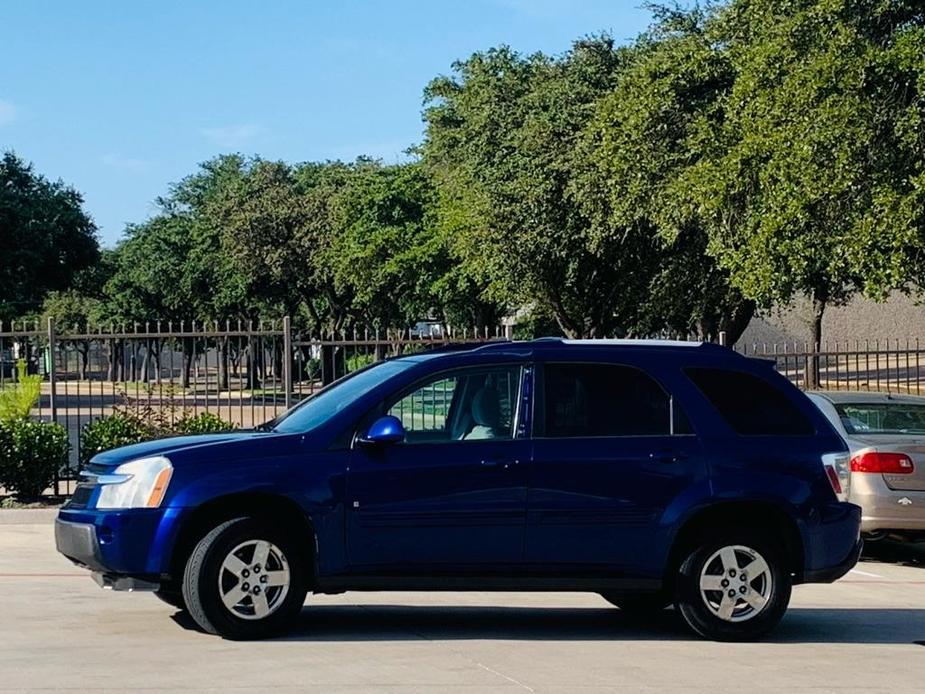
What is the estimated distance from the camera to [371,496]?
8.76 meters

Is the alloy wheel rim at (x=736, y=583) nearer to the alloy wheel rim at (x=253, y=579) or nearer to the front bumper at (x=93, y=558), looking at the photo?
the alloy wheel rim at (x=253, y=579)

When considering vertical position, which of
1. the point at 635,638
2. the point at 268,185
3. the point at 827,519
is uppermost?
the point at 268,185

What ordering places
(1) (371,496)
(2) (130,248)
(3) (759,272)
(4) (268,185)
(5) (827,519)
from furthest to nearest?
(2) (130,248), (4) (268,185), (3) (759,272), (5) (827,519), (1) (371,496)

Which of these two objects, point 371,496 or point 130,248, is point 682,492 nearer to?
point 371,496

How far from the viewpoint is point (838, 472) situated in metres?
9.43

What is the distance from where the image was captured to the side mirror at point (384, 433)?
8.71 meters

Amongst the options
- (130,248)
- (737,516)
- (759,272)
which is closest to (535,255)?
(759,272)

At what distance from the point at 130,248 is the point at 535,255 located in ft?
130

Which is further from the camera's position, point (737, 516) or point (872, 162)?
point (872, 162)

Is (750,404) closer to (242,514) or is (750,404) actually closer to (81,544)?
(242,514)

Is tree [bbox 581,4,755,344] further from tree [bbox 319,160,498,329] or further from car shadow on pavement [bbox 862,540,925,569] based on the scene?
tree [bbox 319,160,498,329]

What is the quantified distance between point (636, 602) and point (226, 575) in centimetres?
316

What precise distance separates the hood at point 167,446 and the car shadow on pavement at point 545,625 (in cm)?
121

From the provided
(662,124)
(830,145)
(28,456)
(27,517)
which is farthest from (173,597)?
(662,124)
